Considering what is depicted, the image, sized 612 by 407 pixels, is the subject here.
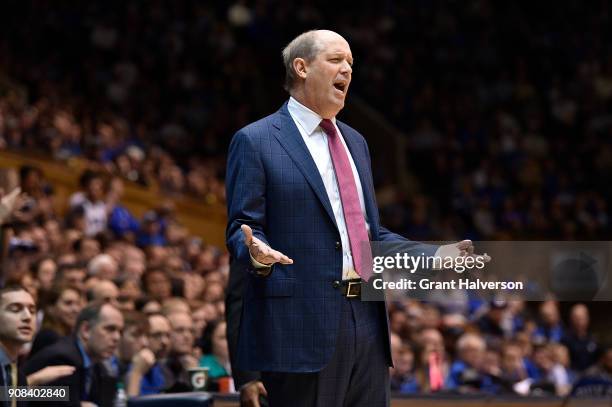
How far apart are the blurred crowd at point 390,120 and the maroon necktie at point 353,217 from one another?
182 inches

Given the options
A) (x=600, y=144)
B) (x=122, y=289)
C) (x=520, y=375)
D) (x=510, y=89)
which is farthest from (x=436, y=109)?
(x=122, y=289)

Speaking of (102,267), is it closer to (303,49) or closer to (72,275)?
(72,275)

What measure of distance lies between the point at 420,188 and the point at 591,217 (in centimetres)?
280

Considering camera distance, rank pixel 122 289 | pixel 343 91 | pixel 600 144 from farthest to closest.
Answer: pixel 600 144 → pixel 122 289 → pixel 343 91

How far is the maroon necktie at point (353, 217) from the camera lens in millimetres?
3568

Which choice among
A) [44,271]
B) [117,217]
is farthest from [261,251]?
[117,217]

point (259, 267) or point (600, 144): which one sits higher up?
point (600, 144)

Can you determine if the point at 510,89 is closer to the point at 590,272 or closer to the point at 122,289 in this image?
the point at 122,289

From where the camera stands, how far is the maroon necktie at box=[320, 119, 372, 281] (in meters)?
3.57

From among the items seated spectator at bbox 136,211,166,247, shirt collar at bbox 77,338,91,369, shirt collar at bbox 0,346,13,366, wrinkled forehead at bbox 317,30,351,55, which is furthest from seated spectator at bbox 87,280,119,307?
seated spectator at bbox 136,211,166,247

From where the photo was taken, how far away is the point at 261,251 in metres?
3.29

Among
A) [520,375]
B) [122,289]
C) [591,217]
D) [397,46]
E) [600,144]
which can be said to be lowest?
[520,375]

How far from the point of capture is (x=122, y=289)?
25.5 feet

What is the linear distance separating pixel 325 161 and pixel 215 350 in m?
3.51
